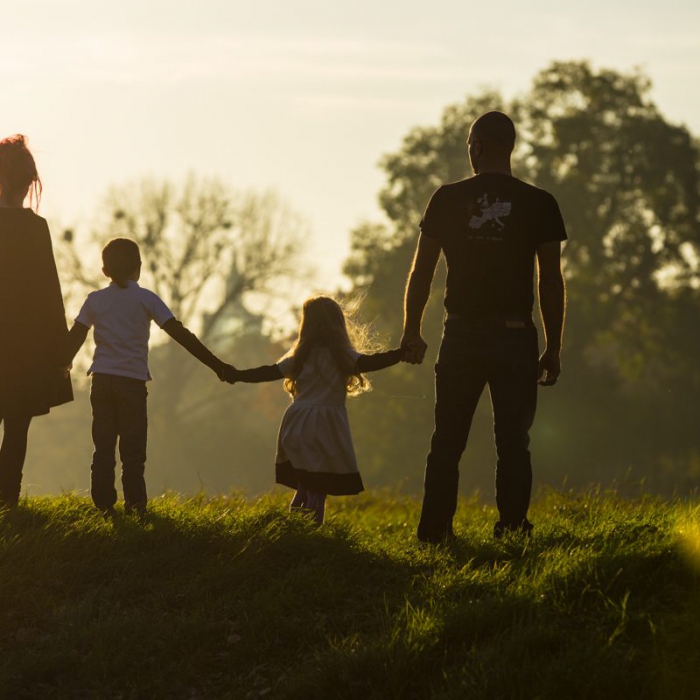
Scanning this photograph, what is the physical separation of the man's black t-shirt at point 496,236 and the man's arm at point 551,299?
77mm

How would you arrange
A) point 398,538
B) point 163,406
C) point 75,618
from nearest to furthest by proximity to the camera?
1. point 75,618
2. point 398,538
3. point 163,406

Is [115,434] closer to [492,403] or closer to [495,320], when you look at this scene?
[492,403]

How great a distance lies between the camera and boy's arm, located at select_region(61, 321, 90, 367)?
304 inches

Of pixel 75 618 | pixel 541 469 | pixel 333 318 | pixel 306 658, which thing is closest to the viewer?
pixel 306 658

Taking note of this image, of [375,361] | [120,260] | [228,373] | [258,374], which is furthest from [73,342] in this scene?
[375,361]

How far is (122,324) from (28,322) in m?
0.60

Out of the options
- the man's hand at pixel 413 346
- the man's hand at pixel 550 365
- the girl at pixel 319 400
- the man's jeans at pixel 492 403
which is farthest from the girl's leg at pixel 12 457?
the man's hand at pixel 550 365

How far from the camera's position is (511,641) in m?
4.91

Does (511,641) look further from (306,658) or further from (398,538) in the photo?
(398,538)

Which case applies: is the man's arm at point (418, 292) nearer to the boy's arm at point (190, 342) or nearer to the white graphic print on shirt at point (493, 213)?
the white graphic print on shirt at point (493, 213)

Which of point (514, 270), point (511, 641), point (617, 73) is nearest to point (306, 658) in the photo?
point (511, 641)

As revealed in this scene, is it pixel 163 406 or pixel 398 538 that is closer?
pixel 398 538

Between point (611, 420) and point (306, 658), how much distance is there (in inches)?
1246

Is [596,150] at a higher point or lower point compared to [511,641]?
higher
